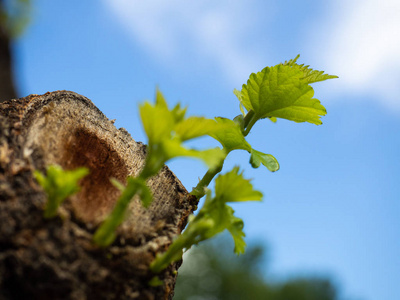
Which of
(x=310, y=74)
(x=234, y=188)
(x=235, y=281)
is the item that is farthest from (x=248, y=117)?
(x=235, y=281)

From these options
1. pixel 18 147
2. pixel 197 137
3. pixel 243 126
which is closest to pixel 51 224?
pixel 18 147

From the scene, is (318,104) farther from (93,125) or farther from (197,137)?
(93,125)

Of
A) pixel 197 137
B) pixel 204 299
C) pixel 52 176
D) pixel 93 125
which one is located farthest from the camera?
pixel 204 299

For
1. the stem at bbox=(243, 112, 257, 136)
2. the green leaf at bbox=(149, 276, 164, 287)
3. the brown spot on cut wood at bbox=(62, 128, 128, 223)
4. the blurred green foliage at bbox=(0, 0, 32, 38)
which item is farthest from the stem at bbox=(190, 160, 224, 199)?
the blurred green foliage at bbox=(0, 0, 32, 38)

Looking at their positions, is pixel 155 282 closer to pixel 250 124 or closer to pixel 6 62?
pixel 250 124

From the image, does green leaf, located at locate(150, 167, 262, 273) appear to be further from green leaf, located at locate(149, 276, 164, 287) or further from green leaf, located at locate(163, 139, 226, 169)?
green leaf, located at locate(163, 139, 226, 169)

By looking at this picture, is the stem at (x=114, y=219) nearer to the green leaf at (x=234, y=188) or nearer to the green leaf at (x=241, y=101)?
the green leaf at (x=234, y=188)

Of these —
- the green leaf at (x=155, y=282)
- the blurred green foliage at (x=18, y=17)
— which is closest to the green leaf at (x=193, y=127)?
the green leaf at (x=155, y=282)
